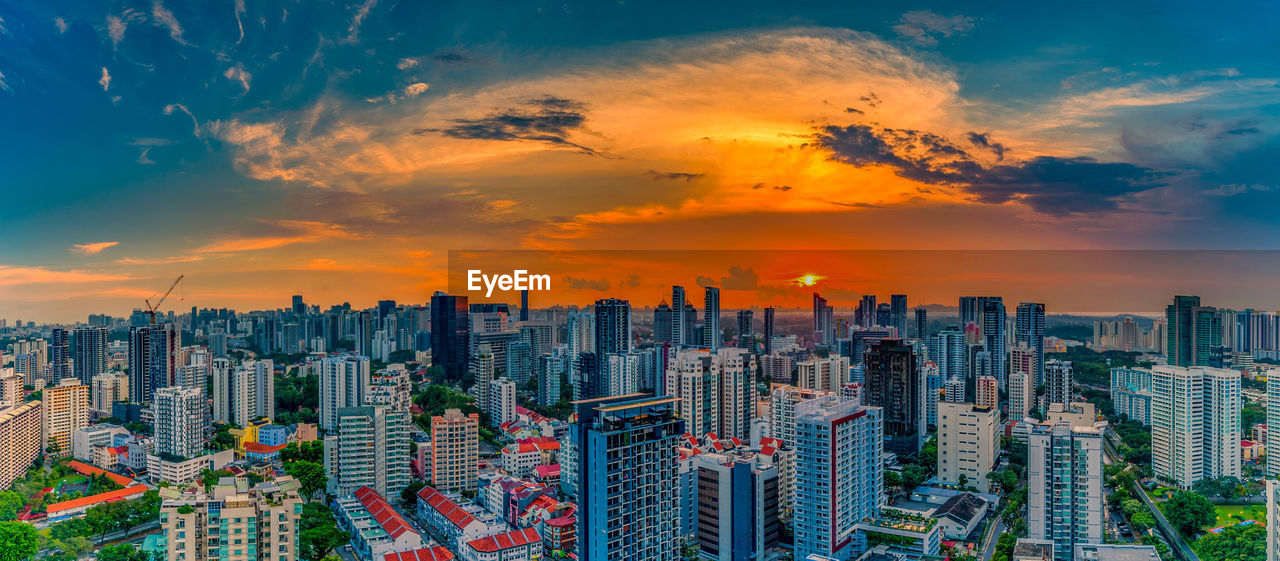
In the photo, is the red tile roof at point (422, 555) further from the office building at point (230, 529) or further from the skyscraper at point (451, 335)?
the skyscraper at point (451, 335)

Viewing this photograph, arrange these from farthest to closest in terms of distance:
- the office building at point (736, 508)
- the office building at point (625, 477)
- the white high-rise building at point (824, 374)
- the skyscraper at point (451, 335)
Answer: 1. the skyscraper at point (451, 335)
2. the white high-rise building at point (824, 374)
3. the office building at point (736, 508)
4. the office building at point (625, 477)

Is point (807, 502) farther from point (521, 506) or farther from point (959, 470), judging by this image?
point (959, 470)

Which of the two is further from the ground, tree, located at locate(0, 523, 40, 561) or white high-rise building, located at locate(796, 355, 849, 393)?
white high-rise building, located at locate(796, 355, 849, 393)

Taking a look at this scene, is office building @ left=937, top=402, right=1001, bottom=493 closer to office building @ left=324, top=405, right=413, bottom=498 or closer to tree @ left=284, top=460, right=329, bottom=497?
office building @ left=324, top=405, right=413, bottom=498

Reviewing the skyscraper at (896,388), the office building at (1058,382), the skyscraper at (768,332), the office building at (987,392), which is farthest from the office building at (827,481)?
the skyscraper at (768,332)

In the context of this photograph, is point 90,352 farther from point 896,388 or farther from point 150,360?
point 896,388

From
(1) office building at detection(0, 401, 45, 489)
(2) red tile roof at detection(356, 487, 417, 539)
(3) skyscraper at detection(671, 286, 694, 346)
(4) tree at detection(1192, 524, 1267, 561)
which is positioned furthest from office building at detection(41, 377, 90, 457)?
(4) tree at detection(1192, 524, 1267, 561)
